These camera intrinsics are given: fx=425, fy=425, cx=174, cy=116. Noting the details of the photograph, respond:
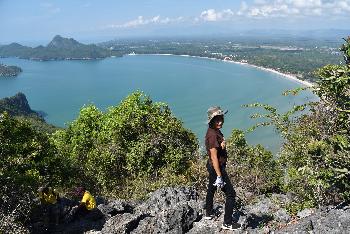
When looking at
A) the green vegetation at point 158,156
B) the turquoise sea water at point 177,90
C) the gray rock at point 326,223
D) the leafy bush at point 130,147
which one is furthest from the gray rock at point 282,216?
the turquoise sea water at point 177,90

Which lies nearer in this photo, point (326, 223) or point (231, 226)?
point (326, 223)

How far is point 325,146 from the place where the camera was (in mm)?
9086

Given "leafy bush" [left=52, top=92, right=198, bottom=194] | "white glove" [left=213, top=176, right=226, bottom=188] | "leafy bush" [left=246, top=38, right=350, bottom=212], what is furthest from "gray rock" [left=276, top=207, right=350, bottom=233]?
"leafy bush" [left=52, top=92, right=198, bottom=194]

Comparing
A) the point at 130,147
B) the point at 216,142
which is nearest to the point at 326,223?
the point at 216,142

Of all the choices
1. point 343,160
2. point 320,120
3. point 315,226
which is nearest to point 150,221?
point 315,226

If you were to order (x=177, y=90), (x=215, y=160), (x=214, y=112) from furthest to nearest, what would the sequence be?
1. (x=177, y=90)
2. (x=214, y=112)
3. (x=215, y=160)

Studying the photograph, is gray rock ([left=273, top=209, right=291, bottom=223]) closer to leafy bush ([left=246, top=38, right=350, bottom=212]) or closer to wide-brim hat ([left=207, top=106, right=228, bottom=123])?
leafy bush ([left=246, top=38, right=350, bottom=212])

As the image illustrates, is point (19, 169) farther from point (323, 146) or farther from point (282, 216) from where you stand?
point (323, 146)

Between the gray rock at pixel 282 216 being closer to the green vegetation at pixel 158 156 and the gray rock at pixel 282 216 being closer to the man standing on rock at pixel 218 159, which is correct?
the green vegetation at pixel 158 156

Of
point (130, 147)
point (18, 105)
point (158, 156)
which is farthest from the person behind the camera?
point (18, 105)

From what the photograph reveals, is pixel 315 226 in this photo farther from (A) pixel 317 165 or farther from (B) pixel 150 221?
(B) pixel 150 221

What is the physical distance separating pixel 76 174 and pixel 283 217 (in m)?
14.8

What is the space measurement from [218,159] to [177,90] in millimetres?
133323

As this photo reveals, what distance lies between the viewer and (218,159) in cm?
752
